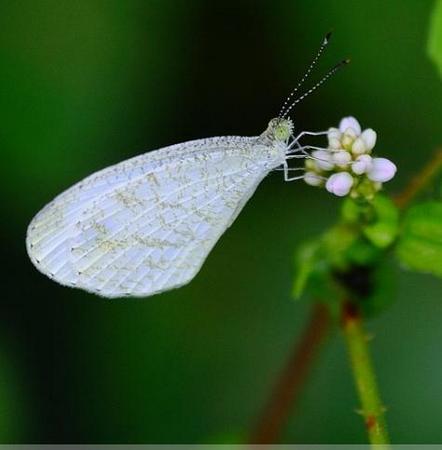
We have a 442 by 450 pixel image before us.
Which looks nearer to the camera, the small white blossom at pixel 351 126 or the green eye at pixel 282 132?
the small white blossom at pixel 351 126

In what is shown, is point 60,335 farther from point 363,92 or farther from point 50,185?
point 363,92

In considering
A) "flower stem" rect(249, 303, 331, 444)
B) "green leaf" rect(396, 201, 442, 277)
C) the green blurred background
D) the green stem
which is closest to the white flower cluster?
"green leaf" rect(396, 201, 442, 277)

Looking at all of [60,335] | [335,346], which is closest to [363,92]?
[335,346]

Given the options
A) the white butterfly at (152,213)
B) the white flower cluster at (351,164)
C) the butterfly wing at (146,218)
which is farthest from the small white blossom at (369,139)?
the butterfly wing at (146,218)

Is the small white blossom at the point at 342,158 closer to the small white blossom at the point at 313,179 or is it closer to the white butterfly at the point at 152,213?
the small white blossom at the point at 313,179

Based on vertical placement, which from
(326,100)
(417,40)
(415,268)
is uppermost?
(417,40)

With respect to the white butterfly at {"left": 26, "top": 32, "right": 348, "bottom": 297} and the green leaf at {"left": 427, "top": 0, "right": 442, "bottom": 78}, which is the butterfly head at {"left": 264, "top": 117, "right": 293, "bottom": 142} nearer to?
the white butterfly at {"left": 26, "top": 32, "right": 348, "bottom": 297}
